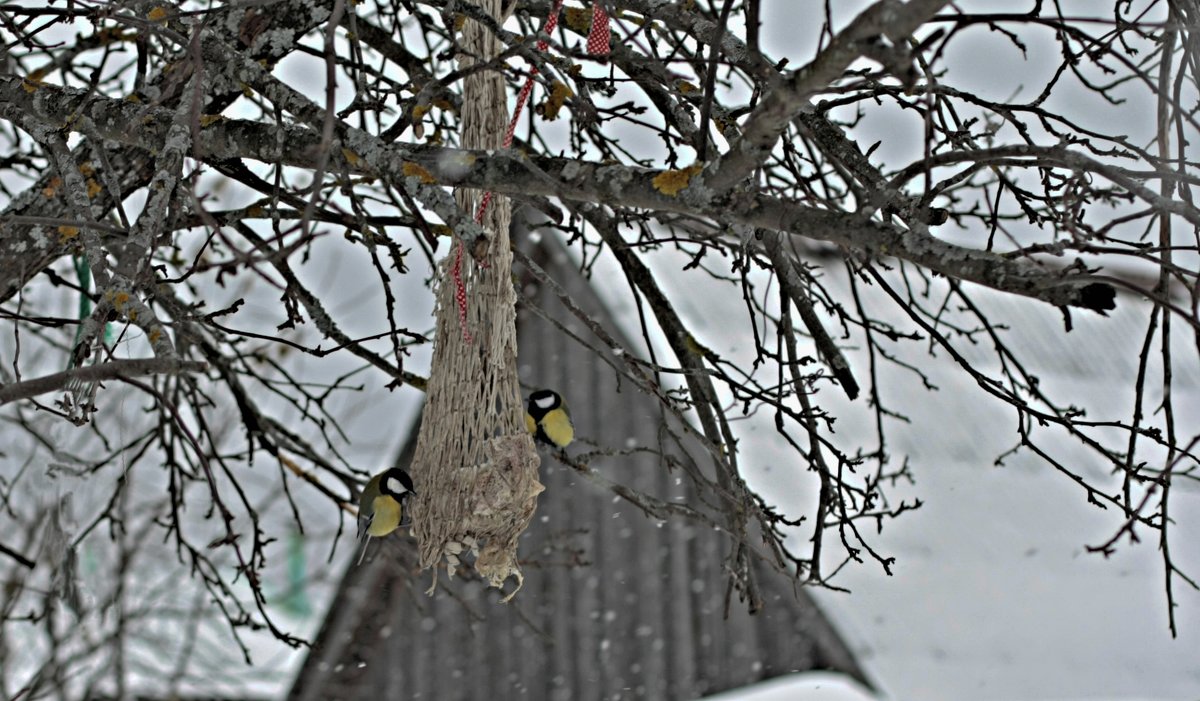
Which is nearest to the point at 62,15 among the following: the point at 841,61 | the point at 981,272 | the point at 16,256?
the point at 16,256

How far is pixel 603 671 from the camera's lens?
7.57m

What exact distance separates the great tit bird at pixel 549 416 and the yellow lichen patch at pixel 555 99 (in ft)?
2.55

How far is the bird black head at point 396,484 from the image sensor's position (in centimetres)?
270

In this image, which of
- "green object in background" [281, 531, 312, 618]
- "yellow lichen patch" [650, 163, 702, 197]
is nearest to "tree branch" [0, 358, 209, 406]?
"yellow lichen patch" [650, 163, 702, 197]

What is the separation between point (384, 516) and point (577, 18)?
55.1 inches

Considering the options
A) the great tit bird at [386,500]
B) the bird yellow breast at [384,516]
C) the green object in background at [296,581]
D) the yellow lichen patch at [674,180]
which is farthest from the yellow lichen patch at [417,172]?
the green object in background at [296,581]

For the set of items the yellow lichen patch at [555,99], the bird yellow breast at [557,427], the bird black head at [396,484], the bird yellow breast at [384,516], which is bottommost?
the bird yellow breast at [384,516]

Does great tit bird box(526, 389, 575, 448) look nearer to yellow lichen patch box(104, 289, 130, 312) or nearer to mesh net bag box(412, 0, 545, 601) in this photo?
mesh net bag box(412, 0, 545, 601)

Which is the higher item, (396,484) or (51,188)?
(51,188)

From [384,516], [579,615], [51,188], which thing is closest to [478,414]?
[384,516]

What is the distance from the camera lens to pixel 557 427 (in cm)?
306

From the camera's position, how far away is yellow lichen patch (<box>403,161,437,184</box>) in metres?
2.01

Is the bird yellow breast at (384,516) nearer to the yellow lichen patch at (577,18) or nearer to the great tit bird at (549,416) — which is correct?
the great tit bird at (549,416)

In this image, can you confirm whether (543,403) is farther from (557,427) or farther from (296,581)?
(296,581)
